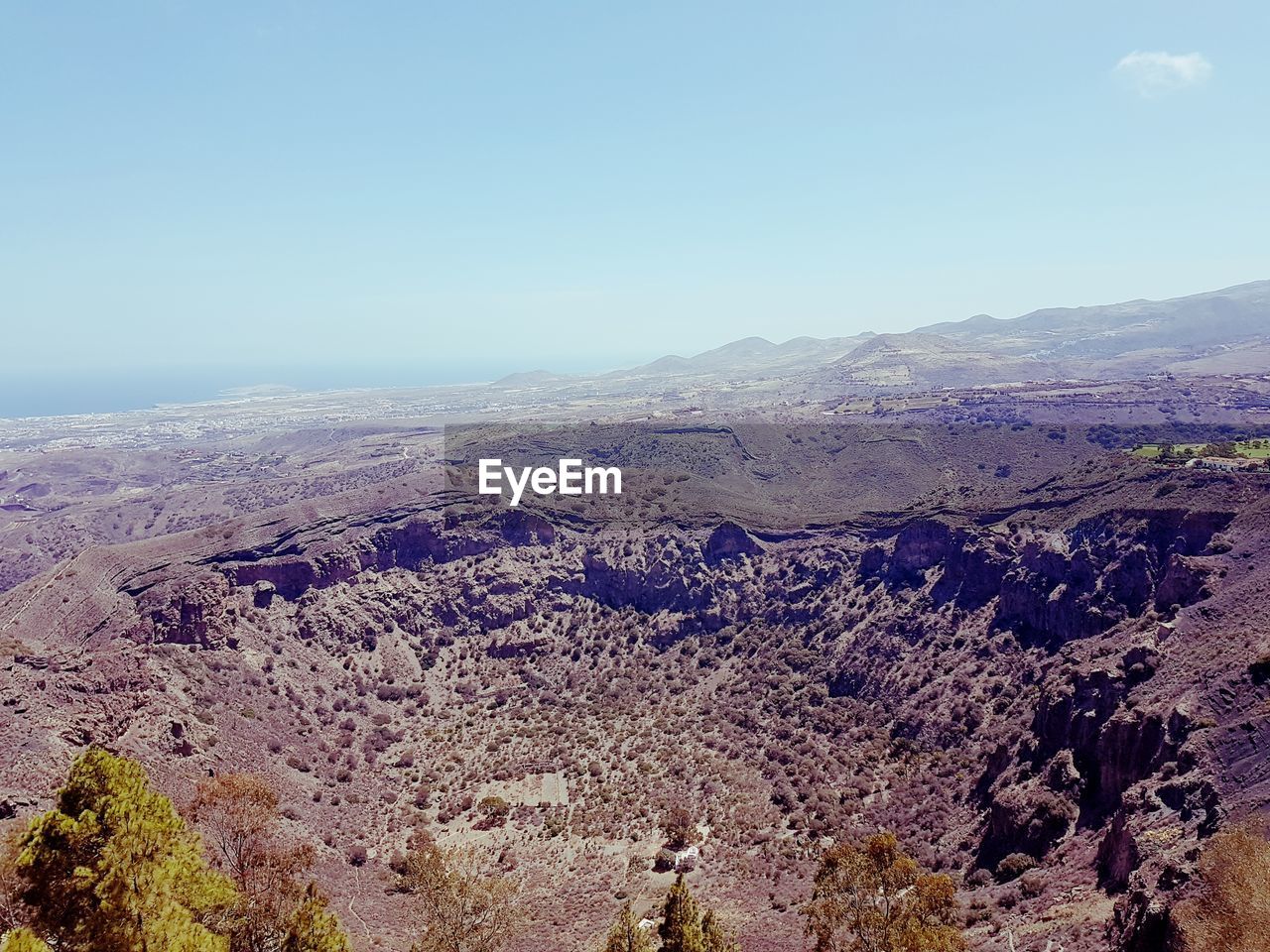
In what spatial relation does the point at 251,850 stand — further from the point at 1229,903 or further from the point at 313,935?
the point at 1229,903

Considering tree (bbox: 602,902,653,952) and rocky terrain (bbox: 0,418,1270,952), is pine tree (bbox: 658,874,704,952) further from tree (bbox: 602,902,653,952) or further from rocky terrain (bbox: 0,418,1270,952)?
rocky terrain (bbox: 0,418,1270,952)

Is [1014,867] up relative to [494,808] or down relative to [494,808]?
up

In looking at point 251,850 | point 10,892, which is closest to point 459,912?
point 251,850

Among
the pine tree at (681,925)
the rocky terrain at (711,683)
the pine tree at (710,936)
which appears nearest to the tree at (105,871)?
the pine tree at (681,925)

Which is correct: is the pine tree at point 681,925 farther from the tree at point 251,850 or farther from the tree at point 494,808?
the tree at point 494,808

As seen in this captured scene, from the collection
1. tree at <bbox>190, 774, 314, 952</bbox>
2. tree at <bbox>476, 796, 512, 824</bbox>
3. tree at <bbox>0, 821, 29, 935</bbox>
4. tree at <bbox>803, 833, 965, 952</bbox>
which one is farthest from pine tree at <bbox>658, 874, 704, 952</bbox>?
tree at <bbox>476, 796, 512, 824</bbox>

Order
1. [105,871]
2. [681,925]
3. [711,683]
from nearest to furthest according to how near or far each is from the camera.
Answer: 1. [105,871]
2. [681,925]
3. [711,683]
